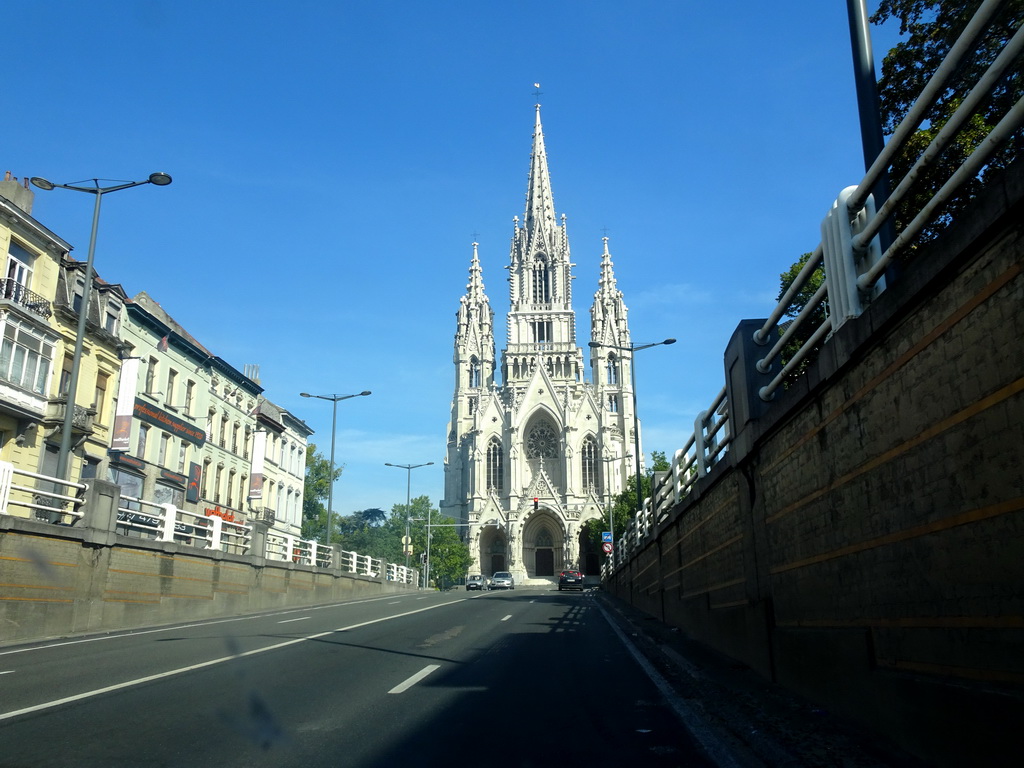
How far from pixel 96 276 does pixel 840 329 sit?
102ft

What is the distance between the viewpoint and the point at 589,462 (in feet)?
281

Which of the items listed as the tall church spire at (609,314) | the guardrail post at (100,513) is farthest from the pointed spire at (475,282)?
the guardrail post at (100,513)

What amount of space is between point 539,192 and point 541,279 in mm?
13110

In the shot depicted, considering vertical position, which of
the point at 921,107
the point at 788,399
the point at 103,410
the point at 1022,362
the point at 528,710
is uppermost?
the point at 103,410

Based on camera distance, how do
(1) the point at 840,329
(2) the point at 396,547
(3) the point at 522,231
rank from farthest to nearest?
1. (2) the point at 396,547
2. (3) the point at 522,231
3. (1) the point at 840,329

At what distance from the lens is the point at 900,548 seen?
5.29 m

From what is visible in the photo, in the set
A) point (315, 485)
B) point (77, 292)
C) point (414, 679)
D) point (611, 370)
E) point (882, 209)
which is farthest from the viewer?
point (611, 370)

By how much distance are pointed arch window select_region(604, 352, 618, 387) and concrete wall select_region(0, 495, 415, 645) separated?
6955cm

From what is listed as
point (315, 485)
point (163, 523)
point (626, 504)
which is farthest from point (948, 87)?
point (315, 485)

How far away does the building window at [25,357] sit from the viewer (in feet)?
82.8

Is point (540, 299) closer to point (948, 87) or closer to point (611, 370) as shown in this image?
point (611, 370)

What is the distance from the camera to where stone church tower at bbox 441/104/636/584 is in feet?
270

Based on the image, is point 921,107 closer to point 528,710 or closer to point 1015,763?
point 1015,763

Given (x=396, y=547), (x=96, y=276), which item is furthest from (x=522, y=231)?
(x=96, y=276)
